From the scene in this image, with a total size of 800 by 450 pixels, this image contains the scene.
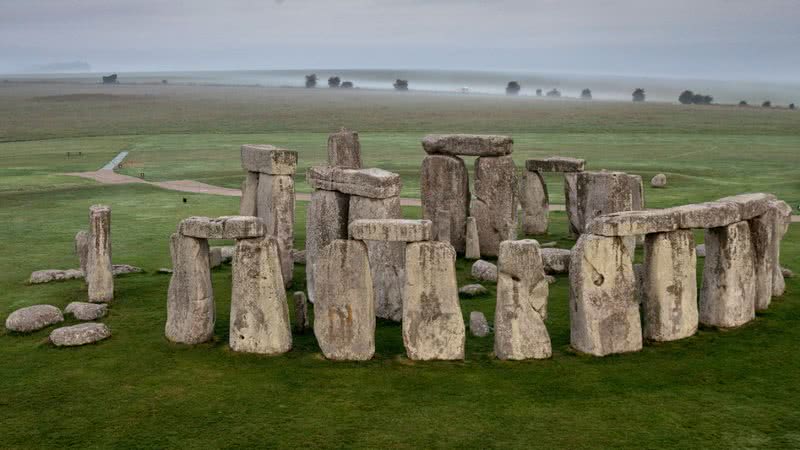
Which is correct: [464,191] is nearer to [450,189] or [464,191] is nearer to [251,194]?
[450,189]

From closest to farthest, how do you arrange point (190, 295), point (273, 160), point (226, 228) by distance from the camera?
1. point (226, 228)
2. point (190, 295)
3. point (273, 160)

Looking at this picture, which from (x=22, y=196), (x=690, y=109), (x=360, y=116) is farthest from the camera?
(x=690, y=109)

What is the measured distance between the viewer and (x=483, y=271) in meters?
19.5

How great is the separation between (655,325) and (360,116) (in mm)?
84295

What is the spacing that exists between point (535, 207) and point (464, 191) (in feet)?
12.1

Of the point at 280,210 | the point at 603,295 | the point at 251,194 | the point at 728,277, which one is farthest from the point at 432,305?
the point at 251,194

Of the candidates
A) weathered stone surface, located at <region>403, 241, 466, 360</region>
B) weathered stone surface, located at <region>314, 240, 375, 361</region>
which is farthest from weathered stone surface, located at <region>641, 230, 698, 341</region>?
weathered stone surface, located at <region>314, 240, 375, 361</region>

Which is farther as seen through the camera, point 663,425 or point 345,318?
point 345,318

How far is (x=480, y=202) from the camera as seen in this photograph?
2278cm

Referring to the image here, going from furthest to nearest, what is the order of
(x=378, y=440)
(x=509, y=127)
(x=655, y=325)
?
(x=509, y=127) → (x=655, y=325) → (x=378, y=440)

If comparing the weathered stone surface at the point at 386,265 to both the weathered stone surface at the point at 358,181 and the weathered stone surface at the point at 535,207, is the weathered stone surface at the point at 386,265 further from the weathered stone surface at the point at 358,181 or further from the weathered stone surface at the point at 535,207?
the weathered stone surface at the point at 535,207

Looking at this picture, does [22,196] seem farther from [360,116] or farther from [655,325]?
[360,116]

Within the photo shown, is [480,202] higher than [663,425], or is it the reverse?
[480,202]

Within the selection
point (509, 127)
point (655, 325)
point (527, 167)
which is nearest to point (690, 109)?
point (509, 127)
